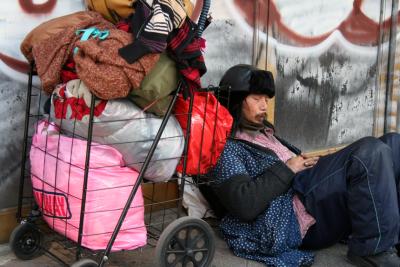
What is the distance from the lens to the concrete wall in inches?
128

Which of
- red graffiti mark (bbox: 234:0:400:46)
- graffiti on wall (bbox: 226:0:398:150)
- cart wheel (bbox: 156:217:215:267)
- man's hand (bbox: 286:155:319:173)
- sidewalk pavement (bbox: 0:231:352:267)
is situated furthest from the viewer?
graffiti on wall (bbox: 226:0:398:150)

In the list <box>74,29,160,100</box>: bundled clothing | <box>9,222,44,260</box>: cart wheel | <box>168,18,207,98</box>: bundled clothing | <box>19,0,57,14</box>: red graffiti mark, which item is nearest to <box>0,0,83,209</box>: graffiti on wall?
<box>19,0,57,14</box>: red graffiti mark

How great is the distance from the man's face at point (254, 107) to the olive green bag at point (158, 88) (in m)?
0.81

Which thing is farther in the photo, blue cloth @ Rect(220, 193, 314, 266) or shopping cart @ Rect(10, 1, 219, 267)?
blue cloth @ Rect(220, 193, 314, 266)

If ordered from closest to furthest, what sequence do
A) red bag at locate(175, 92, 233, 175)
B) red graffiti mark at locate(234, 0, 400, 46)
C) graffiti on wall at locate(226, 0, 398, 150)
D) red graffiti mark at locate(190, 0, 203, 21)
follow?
red bag at locate(175, 92, 233, 175), red graffiti mark at locate(190, 0, 203, 21), red graffiti mark at locate(234, 0, 400, 46), graffiti on wall at locate(226, 0, 398, 150)

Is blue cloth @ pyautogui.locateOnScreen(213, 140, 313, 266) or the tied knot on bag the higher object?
the tied knot on bag

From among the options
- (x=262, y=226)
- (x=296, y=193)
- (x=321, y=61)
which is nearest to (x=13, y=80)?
(x=262, y=226)

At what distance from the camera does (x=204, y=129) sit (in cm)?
300

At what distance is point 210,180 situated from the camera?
128 inches

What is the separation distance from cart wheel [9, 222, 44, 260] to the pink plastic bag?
1.01ft

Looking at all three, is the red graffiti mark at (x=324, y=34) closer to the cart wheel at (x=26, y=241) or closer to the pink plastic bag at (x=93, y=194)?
the pink plastic bag at (x=93, y=194)

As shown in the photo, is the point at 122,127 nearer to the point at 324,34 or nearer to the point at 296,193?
the point at 296,193

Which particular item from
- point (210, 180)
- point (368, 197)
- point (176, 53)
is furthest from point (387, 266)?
point (176, 53)

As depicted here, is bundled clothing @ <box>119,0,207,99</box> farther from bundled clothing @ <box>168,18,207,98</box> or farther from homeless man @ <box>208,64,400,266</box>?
homeless man @ <box>208,64,400,266</box>
